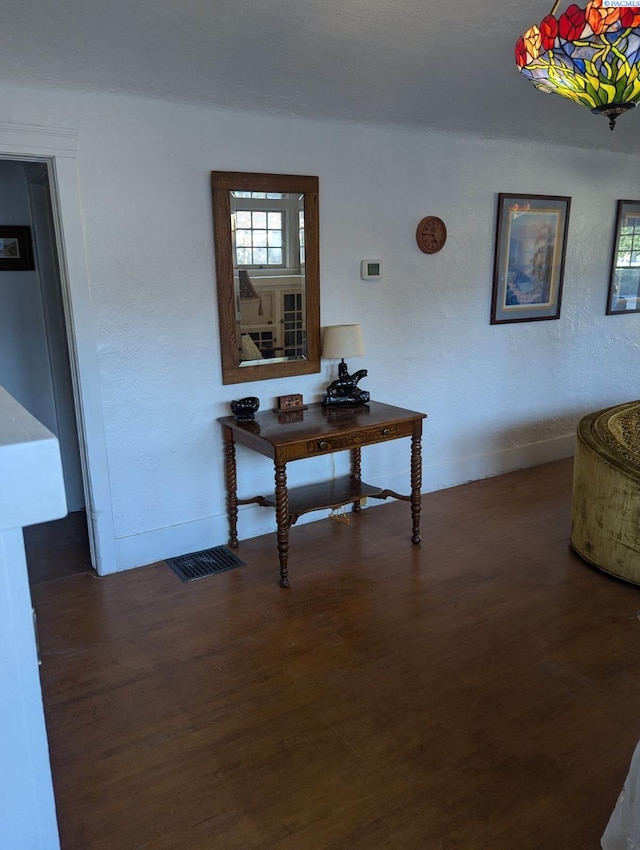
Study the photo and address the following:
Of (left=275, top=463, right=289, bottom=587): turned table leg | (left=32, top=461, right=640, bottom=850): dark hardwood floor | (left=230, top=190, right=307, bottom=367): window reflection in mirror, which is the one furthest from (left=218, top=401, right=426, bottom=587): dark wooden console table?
(left=230, top=190, right=307, bottom=367): window reflection in mirror

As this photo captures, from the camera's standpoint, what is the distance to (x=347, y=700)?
229 cm


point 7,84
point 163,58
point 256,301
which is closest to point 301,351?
point 256,301

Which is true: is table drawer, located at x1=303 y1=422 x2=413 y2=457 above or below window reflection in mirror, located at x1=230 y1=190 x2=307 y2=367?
below

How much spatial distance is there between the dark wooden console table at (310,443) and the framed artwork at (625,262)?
8.60 feet

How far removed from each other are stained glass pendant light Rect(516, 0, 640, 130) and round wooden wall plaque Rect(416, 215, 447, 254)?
194 centimetres

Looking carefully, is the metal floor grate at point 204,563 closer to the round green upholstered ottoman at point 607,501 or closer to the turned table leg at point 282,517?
the turned table leg at point 282,517

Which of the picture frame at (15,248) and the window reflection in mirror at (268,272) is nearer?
the window reflection in mirror at (268,272)

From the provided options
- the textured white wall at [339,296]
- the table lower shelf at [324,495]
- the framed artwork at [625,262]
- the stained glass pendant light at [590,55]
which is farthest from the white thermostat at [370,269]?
the framed artwork at [625,262]

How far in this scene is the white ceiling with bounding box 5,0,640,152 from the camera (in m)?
2.32

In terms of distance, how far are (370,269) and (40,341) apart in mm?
2079

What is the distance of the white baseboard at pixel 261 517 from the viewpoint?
3.34 metres

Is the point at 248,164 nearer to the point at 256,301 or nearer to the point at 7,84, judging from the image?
the point at 256,301

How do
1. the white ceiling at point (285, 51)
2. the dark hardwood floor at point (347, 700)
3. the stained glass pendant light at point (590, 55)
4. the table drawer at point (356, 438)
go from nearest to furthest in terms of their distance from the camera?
1. the stained glass pendant light at point (590, 55)
2. the dark hardwood floor at point (347, 700)
3. the white ceiling at point (285, 51)
4. the table drawer at point (356, 438)

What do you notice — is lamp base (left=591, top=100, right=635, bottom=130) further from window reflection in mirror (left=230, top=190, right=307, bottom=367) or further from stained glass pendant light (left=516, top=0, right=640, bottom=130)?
window reflection in mirror (left=230, top=190, right=307, bottom=367)
